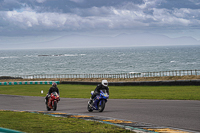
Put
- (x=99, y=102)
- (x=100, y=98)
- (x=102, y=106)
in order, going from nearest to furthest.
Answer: (x=100, y=98), (x=102, y=106), (x=99, y=102)

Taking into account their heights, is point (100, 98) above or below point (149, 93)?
above

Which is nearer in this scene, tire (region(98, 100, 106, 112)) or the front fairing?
the front fairing

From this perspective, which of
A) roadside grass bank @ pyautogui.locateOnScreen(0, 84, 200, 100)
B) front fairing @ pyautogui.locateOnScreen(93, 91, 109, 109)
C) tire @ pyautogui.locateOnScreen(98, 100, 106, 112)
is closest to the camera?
front fairing @ pyautogui.locateOnScreen(93, 91, 109, 109)

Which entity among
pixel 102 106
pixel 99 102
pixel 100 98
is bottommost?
pixel 102 106

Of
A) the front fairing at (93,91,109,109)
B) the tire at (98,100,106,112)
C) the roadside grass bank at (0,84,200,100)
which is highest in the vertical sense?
the front fairing at (93,91,109,109)

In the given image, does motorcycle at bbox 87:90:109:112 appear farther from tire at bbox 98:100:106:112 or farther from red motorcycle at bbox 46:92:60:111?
red motorcycle at bbox 46:92:60:111

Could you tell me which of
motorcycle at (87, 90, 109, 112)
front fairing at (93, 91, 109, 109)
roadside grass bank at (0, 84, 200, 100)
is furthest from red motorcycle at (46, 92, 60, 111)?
roadside grass bank at (0, 84, 200, 100)

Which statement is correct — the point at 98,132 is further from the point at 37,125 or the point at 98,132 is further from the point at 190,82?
the point at 190,82

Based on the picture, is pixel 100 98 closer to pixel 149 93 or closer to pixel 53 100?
pixel 53 100

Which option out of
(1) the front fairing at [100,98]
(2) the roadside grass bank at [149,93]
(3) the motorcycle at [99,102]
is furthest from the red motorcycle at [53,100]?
(2) the roadside grass bank at [149,93]

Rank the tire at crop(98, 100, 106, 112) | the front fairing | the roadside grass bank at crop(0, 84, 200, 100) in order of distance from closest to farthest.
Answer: the front fairing → the tire at crop(98, 100, 106, 112) → the roadside grass bank at crop(0, 84, 200, 100)

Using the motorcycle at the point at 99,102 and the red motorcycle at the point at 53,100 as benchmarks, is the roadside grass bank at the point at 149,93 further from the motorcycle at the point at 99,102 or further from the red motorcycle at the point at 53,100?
the red motorcycle at the point at 53,100

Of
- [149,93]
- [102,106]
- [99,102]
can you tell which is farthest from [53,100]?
[149,93]

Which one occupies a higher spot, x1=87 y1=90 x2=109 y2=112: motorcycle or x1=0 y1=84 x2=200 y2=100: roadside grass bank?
x1=87 y1=90 x2=109 y2=112: motorcycle
